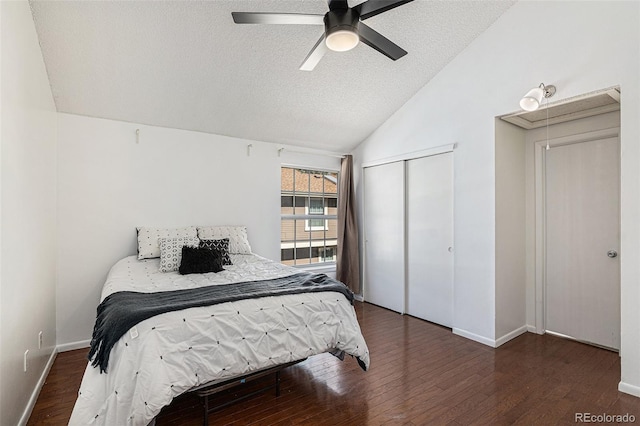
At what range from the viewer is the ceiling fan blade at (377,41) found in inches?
81.2

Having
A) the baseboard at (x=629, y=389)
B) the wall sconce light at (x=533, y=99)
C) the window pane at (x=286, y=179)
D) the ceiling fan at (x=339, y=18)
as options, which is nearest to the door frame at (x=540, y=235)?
the wall sconce light at (x=533, y=99)

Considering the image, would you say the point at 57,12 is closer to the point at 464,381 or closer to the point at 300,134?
the point at 300,134

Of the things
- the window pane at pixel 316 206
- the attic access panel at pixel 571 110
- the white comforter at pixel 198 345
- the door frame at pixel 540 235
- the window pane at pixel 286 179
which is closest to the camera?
the white comforter at pixel 198 345

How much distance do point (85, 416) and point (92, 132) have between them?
8.68ft

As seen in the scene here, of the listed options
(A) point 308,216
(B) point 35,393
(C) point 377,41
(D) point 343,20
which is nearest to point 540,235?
(C) point 377,41

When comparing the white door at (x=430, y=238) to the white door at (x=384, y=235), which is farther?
the white door at (x=384, y=235)

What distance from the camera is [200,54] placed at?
2734 mm

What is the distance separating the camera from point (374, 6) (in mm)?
1861

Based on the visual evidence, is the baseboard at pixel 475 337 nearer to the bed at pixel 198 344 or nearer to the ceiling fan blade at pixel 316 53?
the bed at pixel 198 344

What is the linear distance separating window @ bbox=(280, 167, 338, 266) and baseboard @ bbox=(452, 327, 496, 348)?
2.13 metres

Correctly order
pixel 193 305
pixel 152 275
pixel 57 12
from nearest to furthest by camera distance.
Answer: pixel 193 305 → pixel 57 12 → pixel 152 275

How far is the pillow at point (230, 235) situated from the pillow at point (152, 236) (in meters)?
0.14

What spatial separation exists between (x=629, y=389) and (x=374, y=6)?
10.2 feet

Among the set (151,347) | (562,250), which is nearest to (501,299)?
(562,250)
